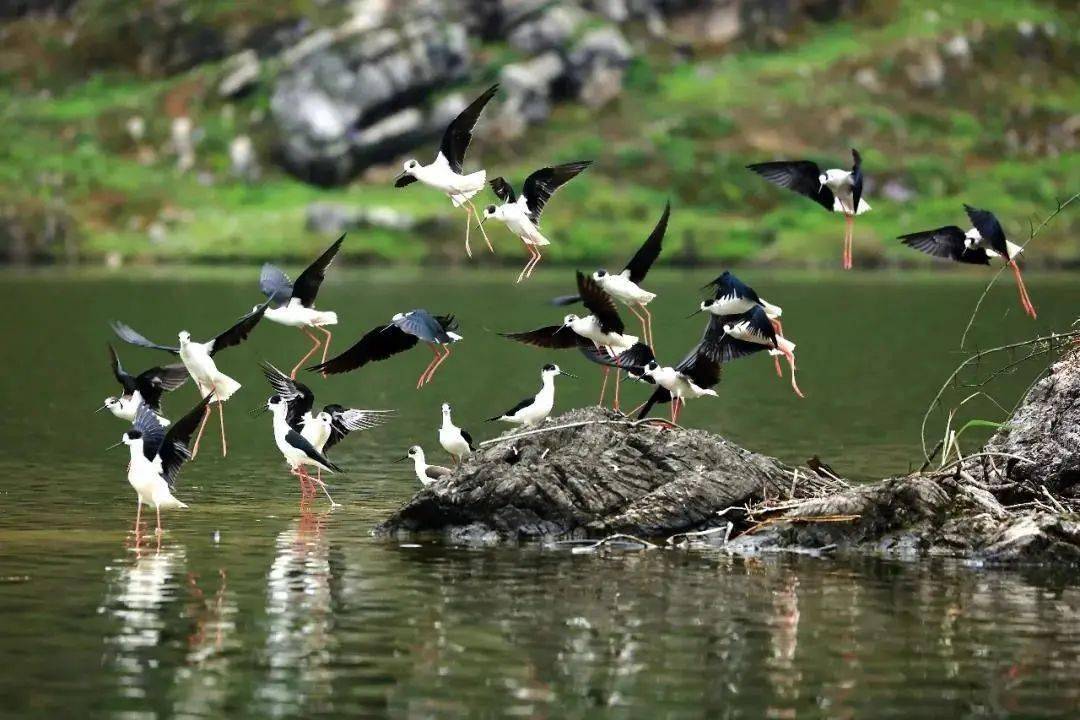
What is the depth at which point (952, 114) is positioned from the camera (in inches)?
5546

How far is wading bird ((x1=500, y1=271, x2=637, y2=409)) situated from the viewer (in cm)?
2356

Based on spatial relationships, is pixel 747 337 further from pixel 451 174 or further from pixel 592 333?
pixel 451 174

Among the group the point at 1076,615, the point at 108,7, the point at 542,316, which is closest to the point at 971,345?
the point at 542,316

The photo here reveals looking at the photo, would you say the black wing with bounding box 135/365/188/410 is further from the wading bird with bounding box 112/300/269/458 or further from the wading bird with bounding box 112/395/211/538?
the wading bird with bounding box 112/395/211/538

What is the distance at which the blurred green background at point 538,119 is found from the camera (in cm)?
11656

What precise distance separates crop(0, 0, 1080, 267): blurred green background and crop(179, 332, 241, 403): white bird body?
281 feet

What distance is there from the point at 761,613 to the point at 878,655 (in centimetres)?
196

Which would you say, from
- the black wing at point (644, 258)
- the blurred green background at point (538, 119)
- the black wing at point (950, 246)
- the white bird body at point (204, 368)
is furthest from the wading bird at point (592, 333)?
the blurred green background at point (538, 119)

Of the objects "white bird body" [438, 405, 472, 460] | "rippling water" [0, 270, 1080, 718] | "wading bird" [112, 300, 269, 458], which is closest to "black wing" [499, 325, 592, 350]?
"white bird body" [438, 405, 472, 460]

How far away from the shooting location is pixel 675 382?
2400cm

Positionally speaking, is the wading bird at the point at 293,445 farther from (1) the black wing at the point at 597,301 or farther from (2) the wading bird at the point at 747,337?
(2) the wading bird at the point at 747,337

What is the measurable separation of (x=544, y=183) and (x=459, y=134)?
4.03ft

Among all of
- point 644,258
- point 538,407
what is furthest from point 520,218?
point 538,407

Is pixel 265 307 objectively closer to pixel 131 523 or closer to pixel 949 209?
pixel 131 523
